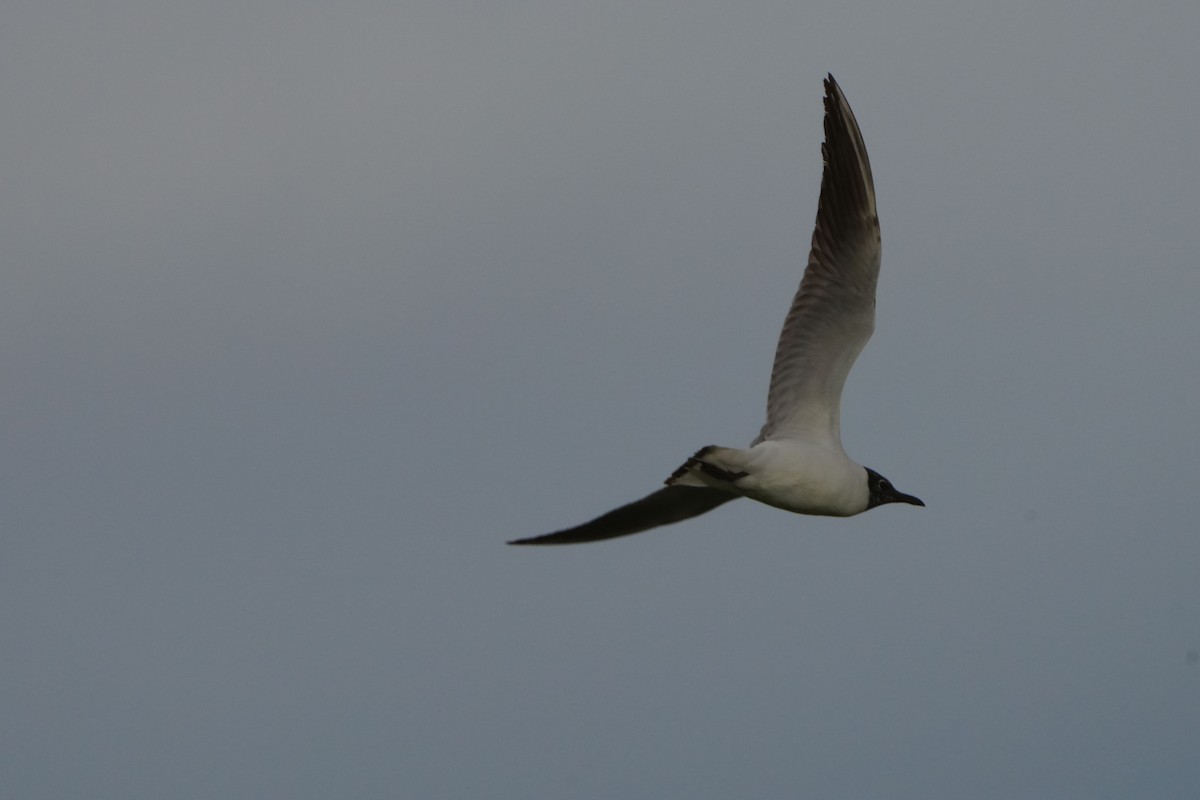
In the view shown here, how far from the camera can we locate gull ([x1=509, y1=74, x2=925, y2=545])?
14.8 m

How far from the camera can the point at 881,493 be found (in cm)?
1569

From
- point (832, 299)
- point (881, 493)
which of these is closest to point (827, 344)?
point (832, 299)

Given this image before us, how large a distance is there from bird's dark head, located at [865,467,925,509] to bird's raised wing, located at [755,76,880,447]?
0.60 m

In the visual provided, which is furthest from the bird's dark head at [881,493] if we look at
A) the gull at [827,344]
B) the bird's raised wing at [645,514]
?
the bird's raised wing at [645,514]

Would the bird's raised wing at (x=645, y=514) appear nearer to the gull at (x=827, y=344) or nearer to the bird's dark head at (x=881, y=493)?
the gull at (x=827, y=344)

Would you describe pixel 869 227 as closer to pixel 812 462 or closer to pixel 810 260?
pixel 810 260

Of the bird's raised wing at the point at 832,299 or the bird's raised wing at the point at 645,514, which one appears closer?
the bird's raised wing at the point at 832,299

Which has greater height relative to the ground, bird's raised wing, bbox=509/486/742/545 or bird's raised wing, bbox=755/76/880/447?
bird's raised wing, bbox=755/76/880/447

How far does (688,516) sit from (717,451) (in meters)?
2.10

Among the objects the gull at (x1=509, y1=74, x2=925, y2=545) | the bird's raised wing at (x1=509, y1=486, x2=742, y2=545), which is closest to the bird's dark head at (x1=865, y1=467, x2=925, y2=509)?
the gull at (x1=509, y1=74, x2=925, y2=545)

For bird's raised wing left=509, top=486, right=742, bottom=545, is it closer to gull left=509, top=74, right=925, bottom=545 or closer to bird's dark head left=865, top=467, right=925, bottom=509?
gull left=509, top=74, right=925, bottom=545

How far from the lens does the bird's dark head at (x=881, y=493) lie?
611 inches

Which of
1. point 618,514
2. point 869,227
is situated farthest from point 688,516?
point 869,227

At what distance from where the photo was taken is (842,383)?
49.4ft
